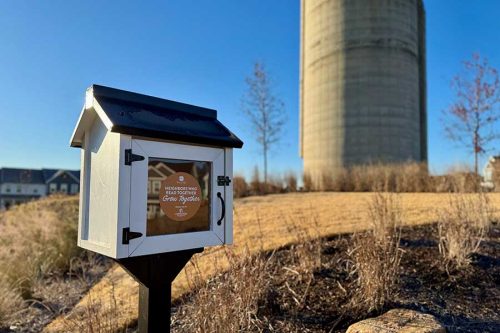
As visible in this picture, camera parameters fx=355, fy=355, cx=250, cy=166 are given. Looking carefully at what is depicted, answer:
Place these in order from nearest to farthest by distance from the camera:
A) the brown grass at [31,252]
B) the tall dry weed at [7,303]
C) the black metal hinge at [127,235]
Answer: the black metal hinge at [127,235], the tall dry weed at [7,303], the brown grass at [31,252]

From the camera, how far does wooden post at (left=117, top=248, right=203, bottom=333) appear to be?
73.7 inches

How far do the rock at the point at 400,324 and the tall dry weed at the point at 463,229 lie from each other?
4.01ft

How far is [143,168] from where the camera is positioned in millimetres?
1778

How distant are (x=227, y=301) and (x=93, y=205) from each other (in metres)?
1.00

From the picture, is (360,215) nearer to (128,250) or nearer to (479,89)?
(128,250)

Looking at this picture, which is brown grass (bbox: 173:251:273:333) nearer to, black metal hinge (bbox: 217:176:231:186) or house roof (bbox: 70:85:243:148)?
black metal hinge (bbox: 217:176:231:186)

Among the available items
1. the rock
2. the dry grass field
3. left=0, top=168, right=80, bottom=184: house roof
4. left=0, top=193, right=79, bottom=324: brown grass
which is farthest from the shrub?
left=0, top=168, right=80, bottom=184: house roof

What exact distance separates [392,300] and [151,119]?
226cm

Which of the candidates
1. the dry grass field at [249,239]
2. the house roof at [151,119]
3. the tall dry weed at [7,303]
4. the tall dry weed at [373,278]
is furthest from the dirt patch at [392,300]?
the tall dry weed at [7,303]

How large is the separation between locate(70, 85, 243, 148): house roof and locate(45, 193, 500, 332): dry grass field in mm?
1053

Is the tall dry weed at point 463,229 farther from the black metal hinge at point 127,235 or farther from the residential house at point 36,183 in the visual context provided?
the residential house at point 36,183

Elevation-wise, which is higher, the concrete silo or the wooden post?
the concrete silo

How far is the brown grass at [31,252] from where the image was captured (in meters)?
4.27

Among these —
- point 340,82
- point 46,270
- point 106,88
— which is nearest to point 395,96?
point 340,82
